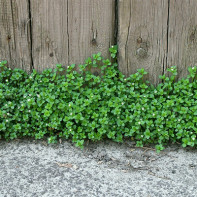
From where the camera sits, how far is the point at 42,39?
3842 millimetres

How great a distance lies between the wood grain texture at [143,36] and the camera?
3.60m

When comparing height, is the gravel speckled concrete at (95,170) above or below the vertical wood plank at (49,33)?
below

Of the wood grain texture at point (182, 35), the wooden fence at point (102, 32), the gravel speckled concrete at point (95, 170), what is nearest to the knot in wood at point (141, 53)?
the wooden fence at point (102, 32)

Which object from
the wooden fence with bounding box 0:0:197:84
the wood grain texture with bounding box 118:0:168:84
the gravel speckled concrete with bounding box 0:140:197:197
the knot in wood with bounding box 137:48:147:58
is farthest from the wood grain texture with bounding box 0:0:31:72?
the knot in wood with bounding box 137:48:147:58

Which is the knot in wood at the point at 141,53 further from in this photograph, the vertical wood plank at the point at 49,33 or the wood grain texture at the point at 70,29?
the vertical wood plank at the point at 49,33

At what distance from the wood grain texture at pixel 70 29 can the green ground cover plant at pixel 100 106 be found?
0.13m

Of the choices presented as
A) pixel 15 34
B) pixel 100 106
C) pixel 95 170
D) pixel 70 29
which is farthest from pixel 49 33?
pixel 95 170

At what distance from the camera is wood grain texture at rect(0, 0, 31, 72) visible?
3.73 metres

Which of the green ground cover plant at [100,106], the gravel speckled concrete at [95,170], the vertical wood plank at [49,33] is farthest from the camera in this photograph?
the vertical wood plank at [49,33]

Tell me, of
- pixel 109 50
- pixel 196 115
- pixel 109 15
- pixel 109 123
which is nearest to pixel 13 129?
pixel 109 123

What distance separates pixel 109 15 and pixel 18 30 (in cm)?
107

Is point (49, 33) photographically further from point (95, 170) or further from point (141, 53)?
point (95, 170)

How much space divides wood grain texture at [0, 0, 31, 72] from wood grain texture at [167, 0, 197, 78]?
1.63 metres

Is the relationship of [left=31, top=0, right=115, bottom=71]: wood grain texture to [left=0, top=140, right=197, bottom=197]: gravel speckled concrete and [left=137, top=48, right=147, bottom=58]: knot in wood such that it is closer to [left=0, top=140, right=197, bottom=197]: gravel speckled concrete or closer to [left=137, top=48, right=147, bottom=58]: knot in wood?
[left=137, top=48, right=147, bottom=58]: knot in wood
